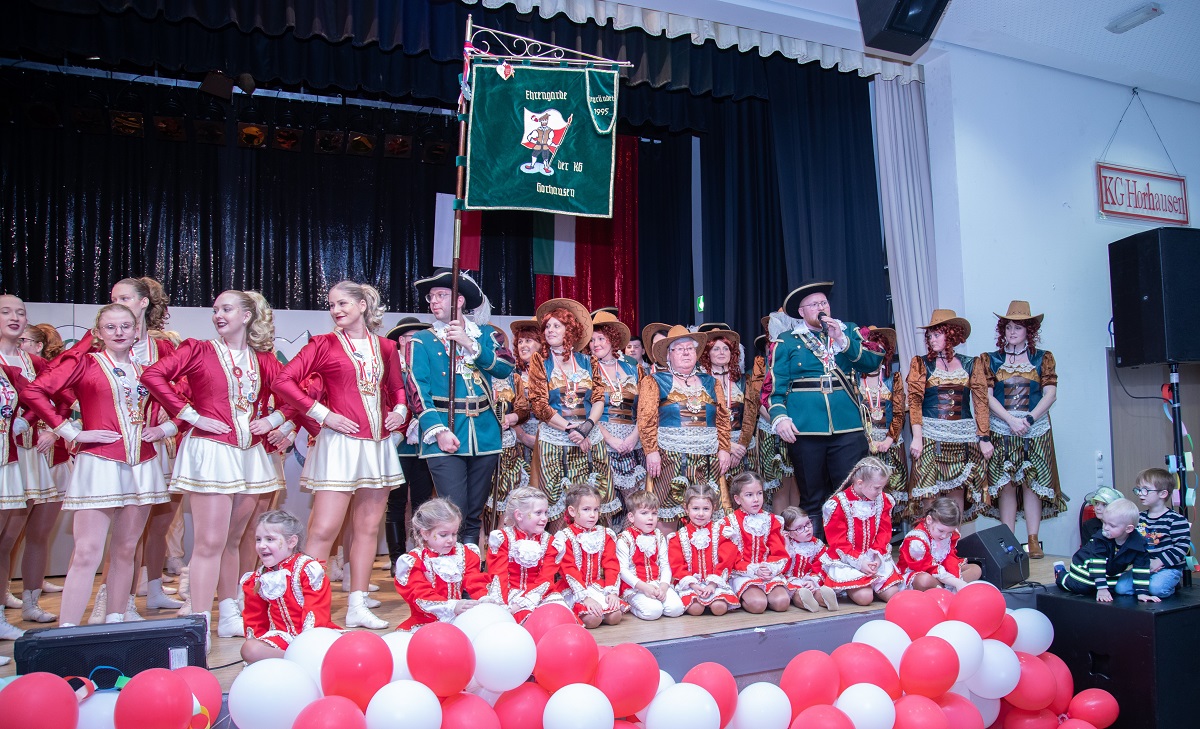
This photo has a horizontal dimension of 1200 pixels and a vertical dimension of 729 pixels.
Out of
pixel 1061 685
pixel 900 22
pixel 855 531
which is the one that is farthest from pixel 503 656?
pixel 900 22

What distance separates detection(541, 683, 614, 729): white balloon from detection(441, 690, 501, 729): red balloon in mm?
167

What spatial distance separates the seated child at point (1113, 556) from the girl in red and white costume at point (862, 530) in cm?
79

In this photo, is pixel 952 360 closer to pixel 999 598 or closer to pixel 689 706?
pixel 999 598

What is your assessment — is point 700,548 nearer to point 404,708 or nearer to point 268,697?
point 404,708

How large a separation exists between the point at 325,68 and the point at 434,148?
147cm

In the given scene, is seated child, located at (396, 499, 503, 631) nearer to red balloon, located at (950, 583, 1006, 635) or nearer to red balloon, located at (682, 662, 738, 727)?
red balloon, located at (682, 662, 738, 727)

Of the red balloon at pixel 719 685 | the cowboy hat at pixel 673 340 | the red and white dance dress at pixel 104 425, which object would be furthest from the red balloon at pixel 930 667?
the red and white dance dress at pixel 104 425

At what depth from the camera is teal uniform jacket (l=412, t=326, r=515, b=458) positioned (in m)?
3.91

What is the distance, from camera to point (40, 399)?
136 inches

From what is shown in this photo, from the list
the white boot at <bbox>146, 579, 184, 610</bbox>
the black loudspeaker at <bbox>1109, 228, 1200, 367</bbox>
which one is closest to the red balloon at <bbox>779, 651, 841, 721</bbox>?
the white boot at <bbox>146, 579, 184, 610</bbox>

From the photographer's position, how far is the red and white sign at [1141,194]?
22.1 ft

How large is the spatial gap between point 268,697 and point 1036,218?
19.9ft

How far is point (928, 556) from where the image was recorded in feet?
14.2

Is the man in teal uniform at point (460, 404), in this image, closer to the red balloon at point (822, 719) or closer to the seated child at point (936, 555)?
the red balloon at point (822, 719)
